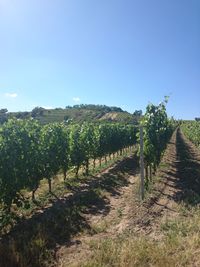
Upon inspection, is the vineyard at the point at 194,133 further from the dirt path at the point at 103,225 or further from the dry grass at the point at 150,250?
the dry grass at the point at 150,250

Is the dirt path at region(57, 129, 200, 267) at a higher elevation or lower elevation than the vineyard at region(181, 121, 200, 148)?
lower

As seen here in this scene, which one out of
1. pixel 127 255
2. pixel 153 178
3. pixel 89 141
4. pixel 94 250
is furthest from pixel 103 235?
pixel 89 141

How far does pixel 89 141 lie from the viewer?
2523 centimetres

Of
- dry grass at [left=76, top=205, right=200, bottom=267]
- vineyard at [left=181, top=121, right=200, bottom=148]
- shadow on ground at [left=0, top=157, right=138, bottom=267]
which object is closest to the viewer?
dry grass at [left=76, top=205, right=200, bottom=267]

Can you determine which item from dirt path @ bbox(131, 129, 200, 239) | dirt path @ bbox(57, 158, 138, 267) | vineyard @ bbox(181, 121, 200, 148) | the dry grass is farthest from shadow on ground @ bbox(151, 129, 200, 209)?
vineyard @ bbox(181, 121, 200, 148)

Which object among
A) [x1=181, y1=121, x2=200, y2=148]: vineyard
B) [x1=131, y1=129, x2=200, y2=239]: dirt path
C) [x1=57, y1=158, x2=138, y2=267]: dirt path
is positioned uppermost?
[x1=181, y1=121, x2=200, y2=148]: vineyard

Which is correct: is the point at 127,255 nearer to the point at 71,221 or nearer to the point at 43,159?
the point at 71,221

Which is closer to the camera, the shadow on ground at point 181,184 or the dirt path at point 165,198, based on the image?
the dirt path at point 165,198

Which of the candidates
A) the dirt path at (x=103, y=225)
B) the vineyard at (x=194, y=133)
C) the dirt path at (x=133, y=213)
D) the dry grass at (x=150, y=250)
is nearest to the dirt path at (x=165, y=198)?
the dirt path at (x=133, y=213)

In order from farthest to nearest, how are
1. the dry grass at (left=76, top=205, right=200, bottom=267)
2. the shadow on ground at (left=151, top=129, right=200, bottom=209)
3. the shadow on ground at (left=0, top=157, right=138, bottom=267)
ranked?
the shadow on ground at (left=151, top=129, right=200, bottom=209) < the shadow on ground at (left=0, top=157, right=138, bottom=267) < the dry grass at (left=76, top=205, right=200, bottom=267)

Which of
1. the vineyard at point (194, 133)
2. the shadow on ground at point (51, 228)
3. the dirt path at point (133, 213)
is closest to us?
the shadow on ground at point (51, 228)

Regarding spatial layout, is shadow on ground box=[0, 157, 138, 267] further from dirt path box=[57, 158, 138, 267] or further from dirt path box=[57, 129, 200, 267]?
dirt path box=[57, 129, 200, 267]

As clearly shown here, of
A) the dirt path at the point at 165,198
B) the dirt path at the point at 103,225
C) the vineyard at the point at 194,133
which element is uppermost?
the vineyard at the point at 194,133

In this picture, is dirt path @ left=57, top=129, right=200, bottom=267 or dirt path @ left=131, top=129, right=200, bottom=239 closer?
dirt path @ left=57, top=129, right=200, bottom=267
